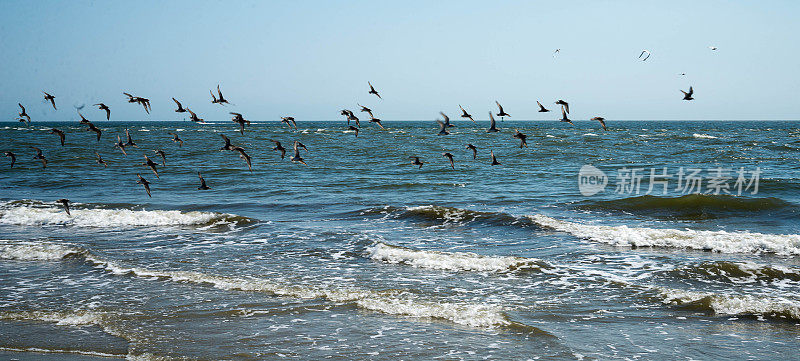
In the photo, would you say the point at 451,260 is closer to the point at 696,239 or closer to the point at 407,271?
the point at 407,271

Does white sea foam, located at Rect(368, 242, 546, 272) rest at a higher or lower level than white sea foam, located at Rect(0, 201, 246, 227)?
higher

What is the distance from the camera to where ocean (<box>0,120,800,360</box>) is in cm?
816

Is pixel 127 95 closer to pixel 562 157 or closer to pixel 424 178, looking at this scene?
pixel 424 178

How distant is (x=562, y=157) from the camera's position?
133ft

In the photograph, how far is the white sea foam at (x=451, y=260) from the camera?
12.4 meters

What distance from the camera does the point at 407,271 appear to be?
12.2 m

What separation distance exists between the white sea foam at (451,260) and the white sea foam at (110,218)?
22.9 ft

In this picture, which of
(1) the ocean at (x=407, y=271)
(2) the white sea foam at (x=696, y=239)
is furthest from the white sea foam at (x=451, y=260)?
(2) the white sea foam at (x=696, y=239)

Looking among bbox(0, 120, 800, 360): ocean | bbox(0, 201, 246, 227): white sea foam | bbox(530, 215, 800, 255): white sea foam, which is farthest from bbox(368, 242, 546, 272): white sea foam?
bbox(0, 201, 246, 227): white sea foam

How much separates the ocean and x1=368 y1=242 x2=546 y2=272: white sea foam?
60mm

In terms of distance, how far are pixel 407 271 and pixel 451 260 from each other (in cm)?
113

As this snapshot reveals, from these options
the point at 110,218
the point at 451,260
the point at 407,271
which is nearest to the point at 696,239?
the point at 451,260

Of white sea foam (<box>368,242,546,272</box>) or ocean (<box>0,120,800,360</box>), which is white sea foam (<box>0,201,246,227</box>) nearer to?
ocean (<box>0,120,800,360</box>)

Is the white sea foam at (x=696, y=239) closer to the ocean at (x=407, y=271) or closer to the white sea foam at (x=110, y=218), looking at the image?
the ocean at (x=407, y=271)
